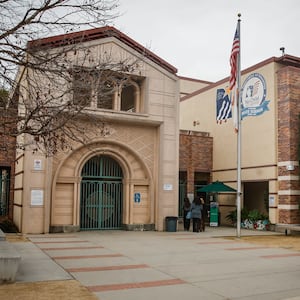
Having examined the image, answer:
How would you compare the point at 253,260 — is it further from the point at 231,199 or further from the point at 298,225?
the point at 231,199

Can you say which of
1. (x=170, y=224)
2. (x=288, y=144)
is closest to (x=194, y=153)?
(x=288, y=144)

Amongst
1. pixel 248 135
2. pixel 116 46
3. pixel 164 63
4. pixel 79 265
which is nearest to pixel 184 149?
pixel 248 135

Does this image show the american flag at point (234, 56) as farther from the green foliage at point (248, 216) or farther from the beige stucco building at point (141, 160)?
the green foliage at point (248, 216)

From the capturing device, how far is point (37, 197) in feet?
59.1

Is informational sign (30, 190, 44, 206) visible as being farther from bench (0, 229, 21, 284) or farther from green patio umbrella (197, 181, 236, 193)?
bench (0, 229, 21, 284)

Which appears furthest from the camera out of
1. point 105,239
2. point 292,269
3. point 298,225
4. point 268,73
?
point 268,73

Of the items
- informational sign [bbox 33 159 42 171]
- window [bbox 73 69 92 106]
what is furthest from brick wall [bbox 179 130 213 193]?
window [bbox 73 69 92 106]

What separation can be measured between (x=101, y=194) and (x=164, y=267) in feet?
33.3

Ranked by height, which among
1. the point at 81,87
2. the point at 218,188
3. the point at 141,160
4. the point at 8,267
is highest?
the point at 81,87

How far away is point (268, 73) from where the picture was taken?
21844 mm

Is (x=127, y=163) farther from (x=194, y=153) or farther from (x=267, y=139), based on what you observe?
(x=267, y=139)

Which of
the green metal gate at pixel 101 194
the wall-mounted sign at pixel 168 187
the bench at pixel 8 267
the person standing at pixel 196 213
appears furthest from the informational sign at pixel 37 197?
the bench at pixel 8 267

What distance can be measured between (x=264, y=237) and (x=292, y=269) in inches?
324

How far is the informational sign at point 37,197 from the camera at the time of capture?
58.9 ft
